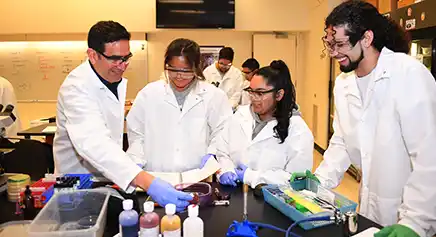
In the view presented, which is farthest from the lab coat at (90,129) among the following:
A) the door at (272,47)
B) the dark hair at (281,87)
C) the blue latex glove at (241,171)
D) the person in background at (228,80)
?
the door at (272,47)

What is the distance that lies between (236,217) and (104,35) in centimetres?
97

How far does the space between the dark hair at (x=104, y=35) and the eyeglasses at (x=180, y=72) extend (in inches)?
16.9

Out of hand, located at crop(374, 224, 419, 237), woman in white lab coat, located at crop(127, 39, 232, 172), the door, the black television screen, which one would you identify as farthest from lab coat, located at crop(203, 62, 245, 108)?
hand, located at crop(374, 224, 419, 237)

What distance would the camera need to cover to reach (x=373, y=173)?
1.54m

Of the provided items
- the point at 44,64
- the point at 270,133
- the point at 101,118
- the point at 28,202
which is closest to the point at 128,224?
the point at 28,202

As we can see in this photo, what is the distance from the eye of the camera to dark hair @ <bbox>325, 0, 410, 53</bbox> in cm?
146

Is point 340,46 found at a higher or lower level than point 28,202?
higher

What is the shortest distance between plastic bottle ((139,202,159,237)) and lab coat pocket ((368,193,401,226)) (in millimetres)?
923

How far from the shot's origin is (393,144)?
57.1 inches

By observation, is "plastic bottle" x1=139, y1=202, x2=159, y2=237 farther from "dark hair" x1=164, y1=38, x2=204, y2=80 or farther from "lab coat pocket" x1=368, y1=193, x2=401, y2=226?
"dark hair" x1=164, y1=38, x2=204, y2=80

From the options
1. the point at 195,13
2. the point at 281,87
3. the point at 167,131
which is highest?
the point at 195,13

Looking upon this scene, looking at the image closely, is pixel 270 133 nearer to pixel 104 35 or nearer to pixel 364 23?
pixel 364 23

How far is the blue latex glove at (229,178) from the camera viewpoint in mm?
1667

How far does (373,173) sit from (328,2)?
3647 millimetres
